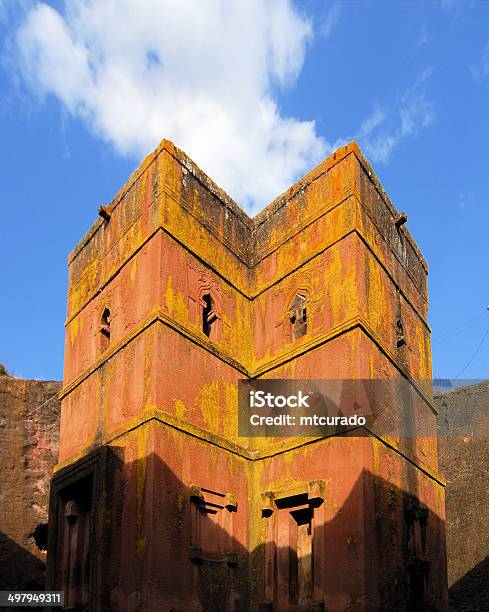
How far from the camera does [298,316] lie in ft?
38.3

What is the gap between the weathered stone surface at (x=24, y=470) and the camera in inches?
698

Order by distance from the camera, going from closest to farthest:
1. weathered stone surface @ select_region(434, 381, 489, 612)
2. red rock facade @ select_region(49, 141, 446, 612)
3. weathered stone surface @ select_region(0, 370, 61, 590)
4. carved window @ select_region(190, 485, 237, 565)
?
red rock facade @ select_region(49, 141, 446, 612) → carved window @ select_region(190, 485, 237, 565) → weathered stone surface @ select_region(0, 370, 61, 590) → weathered stone surface @ select_region(434, 381, 489, 612)

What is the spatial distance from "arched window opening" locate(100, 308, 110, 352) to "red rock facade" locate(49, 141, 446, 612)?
1.3 inches

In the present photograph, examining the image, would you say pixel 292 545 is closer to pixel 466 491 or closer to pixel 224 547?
pixel 224 547

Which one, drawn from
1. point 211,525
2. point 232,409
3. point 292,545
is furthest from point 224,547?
point 232,409

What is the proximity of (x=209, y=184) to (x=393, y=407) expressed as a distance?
462cm

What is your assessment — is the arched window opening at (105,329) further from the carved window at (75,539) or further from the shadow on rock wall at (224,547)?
the carved window at (75,539)

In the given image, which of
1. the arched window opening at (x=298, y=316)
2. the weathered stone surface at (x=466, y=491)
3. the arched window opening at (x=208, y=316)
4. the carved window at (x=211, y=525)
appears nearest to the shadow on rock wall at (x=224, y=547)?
the carved window at (x=211, y=525)

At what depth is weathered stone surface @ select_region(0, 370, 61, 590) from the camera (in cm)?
1773

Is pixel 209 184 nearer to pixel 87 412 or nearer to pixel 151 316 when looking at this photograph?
pixel 151 316

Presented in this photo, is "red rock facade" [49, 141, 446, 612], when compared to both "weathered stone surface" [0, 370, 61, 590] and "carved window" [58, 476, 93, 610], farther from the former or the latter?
"weathered stone surface" [0, 370, 61, 590]

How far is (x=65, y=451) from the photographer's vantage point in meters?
12.1

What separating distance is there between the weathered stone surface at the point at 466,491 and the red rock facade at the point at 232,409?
11209 mm

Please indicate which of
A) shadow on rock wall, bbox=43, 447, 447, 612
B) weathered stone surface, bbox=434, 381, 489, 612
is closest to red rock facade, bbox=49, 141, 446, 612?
shadow on rock wall, bbox=43, 447, 447, 612
